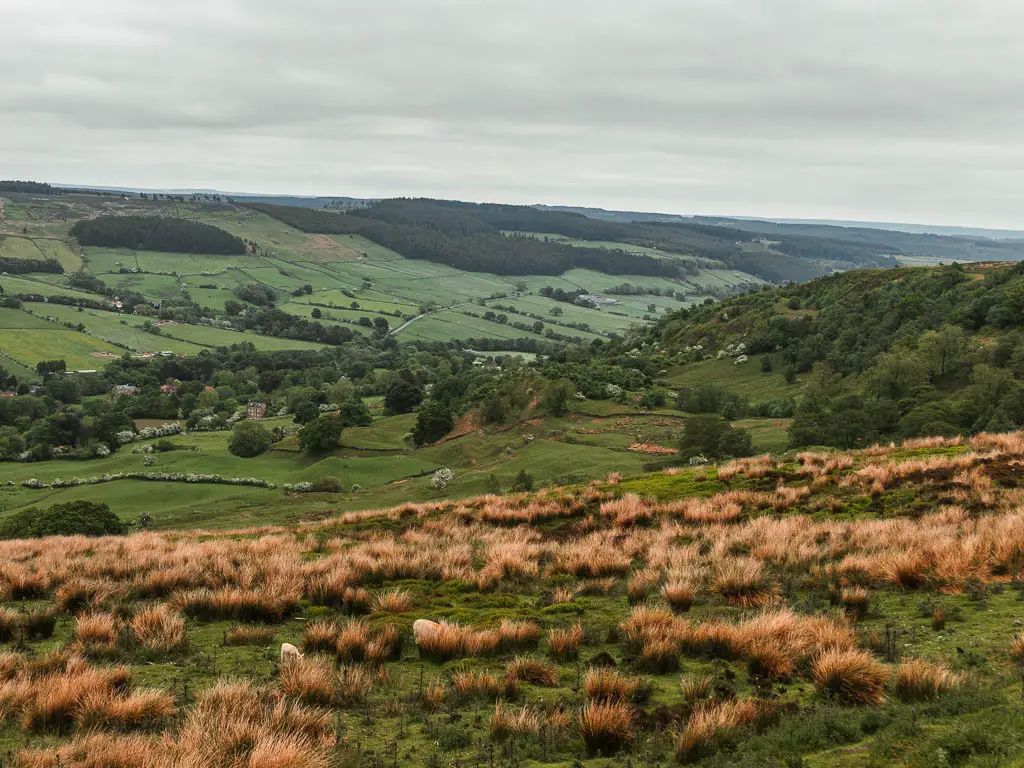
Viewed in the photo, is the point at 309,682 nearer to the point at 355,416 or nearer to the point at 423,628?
the point at 423,628

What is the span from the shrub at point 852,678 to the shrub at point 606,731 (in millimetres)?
2271

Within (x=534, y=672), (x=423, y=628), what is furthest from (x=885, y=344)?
(x=534, y=672)

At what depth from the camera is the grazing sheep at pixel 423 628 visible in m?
9.07

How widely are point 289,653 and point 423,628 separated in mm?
1827

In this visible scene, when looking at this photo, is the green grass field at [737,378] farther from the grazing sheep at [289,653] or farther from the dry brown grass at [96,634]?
the dry brown grass at [96,634]

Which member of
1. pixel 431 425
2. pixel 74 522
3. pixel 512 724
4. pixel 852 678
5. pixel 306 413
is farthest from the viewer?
pixel 306 413

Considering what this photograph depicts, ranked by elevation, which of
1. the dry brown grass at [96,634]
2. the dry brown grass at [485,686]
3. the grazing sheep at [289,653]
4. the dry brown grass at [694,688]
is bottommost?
the dry brown grass at [96,634]

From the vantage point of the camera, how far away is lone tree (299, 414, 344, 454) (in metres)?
79.4

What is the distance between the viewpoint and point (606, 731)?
6164 mm

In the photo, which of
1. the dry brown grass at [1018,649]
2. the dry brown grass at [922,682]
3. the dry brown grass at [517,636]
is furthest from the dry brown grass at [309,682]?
the dry brown grass at [1018,649]

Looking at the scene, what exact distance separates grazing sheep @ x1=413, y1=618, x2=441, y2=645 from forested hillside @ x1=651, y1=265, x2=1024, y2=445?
3888cm

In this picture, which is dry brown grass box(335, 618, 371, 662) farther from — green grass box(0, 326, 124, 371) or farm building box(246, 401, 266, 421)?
green grass box(0, 326, 124, 371)

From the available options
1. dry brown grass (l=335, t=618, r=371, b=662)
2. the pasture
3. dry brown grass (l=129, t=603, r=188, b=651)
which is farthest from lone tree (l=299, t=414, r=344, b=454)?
dry brown grass (l=335, t=618, r=371, b=662)

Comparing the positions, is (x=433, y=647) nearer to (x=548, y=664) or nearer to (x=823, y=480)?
(x=548, y=664)
